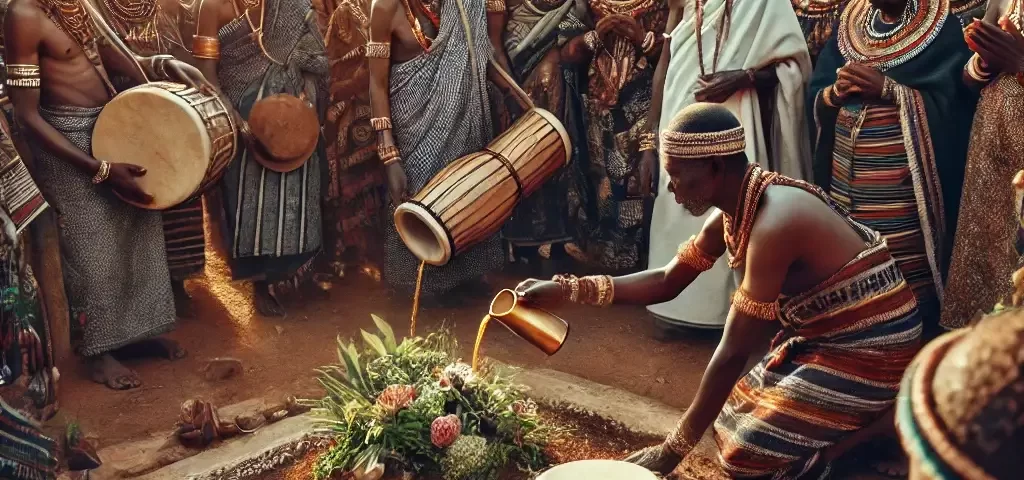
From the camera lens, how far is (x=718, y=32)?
4.29 meters

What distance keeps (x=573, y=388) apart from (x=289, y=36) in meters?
3.08

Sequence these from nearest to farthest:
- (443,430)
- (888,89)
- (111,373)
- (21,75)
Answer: (443,430) < (888,89) < (21,75) < (111,373)

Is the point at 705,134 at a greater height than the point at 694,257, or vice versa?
the point at 705,134

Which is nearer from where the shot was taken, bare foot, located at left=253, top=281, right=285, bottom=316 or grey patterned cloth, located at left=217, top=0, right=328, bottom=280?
grey patterned cloth, located at left=217, top=0, right=328, bottom=280

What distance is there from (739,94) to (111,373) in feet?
12.3

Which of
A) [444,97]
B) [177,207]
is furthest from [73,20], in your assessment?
[444,97]

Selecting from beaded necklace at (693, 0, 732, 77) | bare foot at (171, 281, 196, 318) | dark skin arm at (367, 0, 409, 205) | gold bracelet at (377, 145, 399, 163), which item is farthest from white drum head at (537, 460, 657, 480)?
bare foot at (171, 281, 196, 318)

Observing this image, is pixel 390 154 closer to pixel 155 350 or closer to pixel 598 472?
pixel 155 350

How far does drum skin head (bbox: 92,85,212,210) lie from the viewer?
4.00m

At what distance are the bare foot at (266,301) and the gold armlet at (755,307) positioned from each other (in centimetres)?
373

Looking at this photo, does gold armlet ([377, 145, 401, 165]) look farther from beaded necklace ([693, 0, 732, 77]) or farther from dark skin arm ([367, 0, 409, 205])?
beaded necklace ([693, 0, 732, 77])

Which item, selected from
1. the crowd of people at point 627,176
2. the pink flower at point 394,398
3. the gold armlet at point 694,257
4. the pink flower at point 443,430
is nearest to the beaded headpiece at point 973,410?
the crowd of people at point 627,176

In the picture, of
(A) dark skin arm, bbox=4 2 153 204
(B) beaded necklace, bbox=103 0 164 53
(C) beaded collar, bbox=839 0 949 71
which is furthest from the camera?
(B) beaded necklace, bbox=103 0 164 53

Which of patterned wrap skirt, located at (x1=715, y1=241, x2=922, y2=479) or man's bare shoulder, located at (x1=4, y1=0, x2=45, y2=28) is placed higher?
man's bare shoulder, located at (x1=4, y1=0, x2=45, y2=28)
